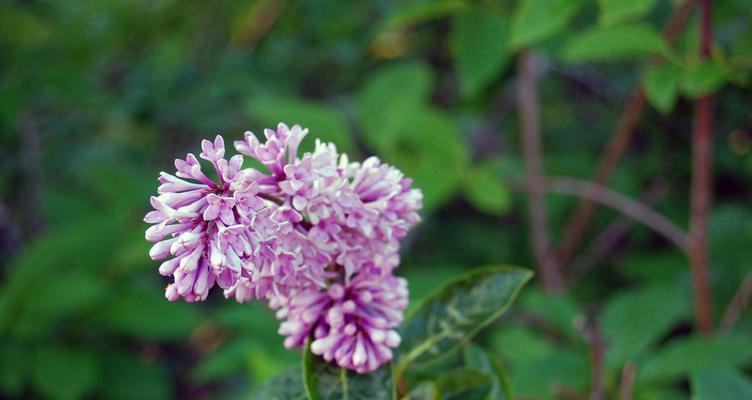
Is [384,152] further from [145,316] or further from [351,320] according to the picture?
[351,320]

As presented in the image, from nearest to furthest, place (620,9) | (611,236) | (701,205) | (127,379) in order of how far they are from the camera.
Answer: (620,9) → (701,205) → (127,379) → (611,236)

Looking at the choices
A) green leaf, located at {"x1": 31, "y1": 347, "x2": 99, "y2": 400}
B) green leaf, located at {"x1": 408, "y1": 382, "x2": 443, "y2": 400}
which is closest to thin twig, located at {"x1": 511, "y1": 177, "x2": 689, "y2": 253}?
green leaf, located at {"x1": 408, "y1": 382, "x2": 443, "y2": 400}

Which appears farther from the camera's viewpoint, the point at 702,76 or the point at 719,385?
the point at 702,76

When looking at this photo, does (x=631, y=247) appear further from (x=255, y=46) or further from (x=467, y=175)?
(x=255, y=46)

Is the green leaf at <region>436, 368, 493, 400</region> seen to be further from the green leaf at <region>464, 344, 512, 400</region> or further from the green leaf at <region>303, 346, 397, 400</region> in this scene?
the green leaf at <region>303, 346, 397, 400</region>

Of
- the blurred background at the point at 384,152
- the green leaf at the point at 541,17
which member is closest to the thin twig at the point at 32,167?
the blurred background at the point at 384,152

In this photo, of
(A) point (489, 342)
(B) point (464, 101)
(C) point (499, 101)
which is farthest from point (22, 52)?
(A) point (489, 342)

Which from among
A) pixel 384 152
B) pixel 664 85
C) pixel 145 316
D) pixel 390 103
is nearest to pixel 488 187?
pixel 384 152
